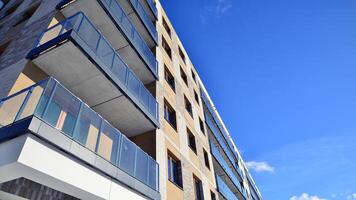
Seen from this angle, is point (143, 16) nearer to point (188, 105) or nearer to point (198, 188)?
point (188, 105)

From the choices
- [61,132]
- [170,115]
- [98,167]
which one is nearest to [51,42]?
[61,132]

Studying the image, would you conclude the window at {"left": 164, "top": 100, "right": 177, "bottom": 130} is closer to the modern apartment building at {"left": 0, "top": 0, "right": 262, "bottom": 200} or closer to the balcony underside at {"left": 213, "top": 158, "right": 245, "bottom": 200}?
the modern apartment building at {"left": 0, "top": 0, "right": 262, "bottom": 200}

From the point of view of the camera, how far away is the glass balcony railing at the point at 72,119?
4.66 metres

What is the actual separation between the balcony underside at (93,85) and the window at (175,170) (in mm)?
2030

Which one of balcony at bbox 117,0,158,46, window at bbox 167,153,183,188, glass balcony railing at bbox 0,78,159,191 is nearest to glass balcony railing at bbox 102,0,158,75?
balcony at bbox 117,0,158,46

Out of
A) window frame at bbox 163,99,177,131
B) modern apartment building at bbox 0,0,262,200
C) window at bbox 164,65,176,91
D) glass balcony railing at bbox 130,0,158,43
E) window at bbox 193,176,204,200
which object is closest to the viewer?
modern apartment building at bbox 0,0,262,200

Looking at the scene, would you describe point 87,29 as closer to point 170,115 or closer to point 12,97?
point 12,97

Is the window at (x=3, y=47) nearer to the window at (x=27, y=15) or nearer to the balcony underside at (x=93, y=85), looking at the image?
the window at (x=27, y=15)

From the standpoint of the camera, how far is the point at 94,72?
761cm

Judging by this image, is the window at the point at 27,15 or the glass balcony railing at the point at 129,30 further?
the window at the point at 27,15

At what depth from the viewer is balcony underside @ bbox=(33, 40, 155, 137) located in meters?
6.94

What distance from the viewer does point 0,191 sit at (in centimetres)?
503

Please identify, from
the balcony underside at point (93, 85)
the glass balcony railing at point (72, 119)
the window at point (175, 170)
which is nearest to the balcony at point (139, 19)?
the balcony underside at point (93, 85)

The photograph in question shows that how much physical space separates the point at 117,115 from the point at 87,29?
3416 millimetres
